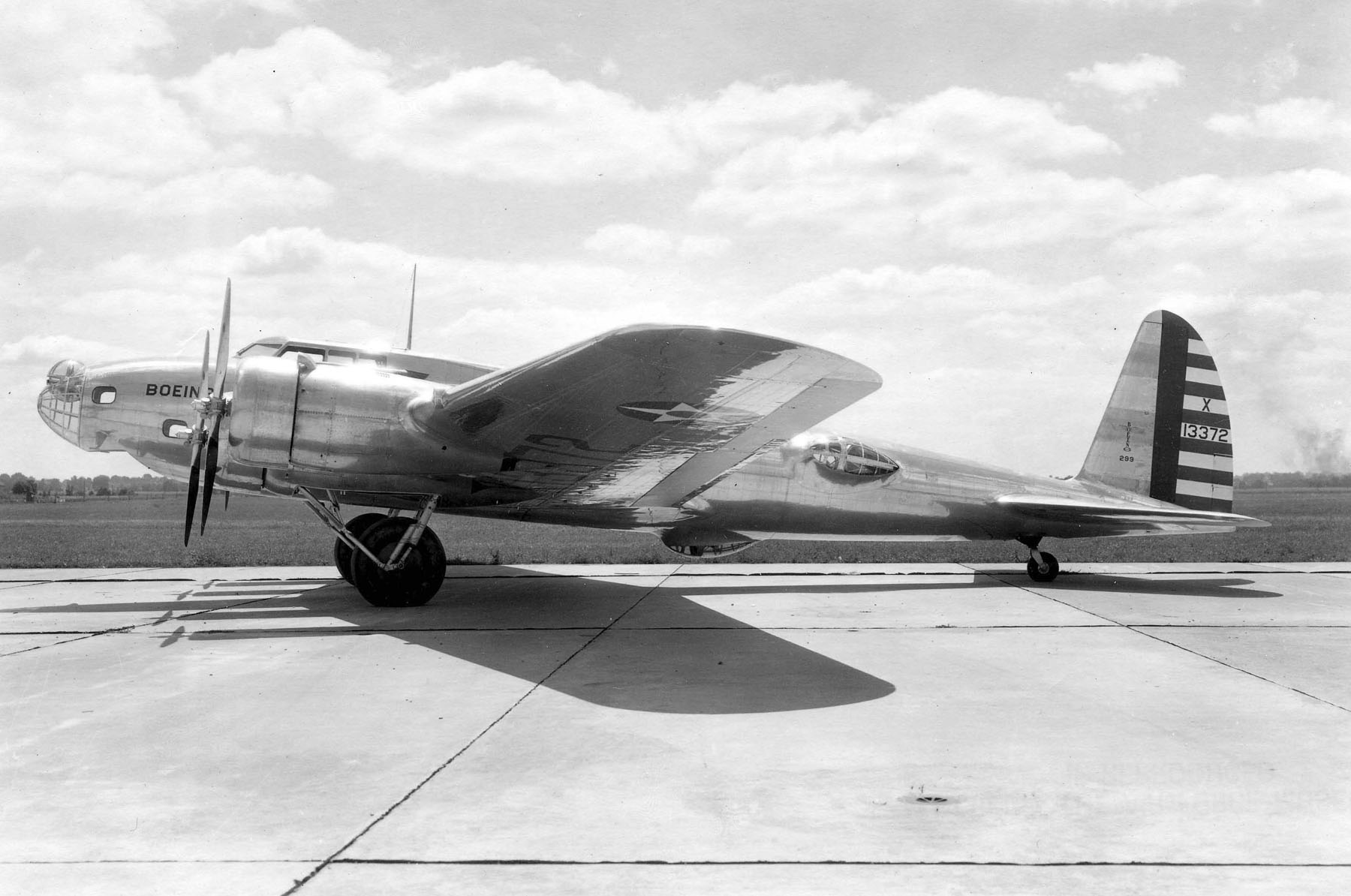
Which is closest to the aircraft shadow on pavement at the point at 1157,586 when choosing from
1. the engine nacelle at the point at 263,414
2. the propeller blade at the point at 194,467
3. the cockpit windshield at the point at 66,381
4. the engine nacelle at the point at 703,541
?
the engine nacelle at the point at 703,541

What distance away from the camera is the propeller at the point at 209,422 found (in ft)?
28.9

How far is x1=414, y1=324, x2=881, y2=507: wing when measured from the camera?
6.54 metres

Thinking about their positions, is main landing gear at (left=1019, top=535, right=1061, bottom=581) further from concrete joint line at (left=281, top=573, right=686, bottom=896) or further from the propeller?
the propeller

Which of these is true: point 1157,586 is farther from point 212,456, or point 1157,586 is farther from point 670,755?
point 212,456

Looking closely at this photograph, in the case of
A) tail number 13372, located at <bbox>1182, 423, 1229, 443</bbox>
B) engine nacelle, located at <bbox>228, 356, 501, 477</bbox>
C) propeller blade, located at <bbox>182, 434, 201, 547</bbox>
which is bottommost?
propeller blade, located at <bbox>182, 434, 201, 547</bbox>

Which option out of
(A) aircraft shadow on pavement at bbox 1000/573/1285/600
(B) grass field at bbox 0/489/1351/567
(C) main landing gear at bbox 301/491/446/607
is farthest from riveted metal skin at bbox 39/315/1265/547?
(B) grass field at bbox 0/489/1351/567

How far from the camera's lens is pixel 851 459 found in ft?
39.7

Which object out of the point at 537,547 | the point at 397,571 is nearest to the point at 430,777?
the point at 397,571

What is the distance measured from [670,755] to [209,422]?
6.68 meters

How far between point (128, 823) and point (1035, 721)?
4273mm

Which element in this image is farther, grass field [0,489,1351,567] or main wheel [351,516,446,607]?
grass field [0,489,1351,567]

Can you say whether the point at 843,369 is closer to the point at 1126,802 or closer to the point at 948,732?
the point at 948,732

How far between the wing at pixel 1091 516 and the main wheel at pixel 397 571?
25.0 ft

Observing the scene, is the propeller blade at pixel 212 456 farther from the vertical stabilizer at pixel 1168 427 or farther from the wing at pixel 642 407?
the vertical stabilizer at pixel 1168 427
